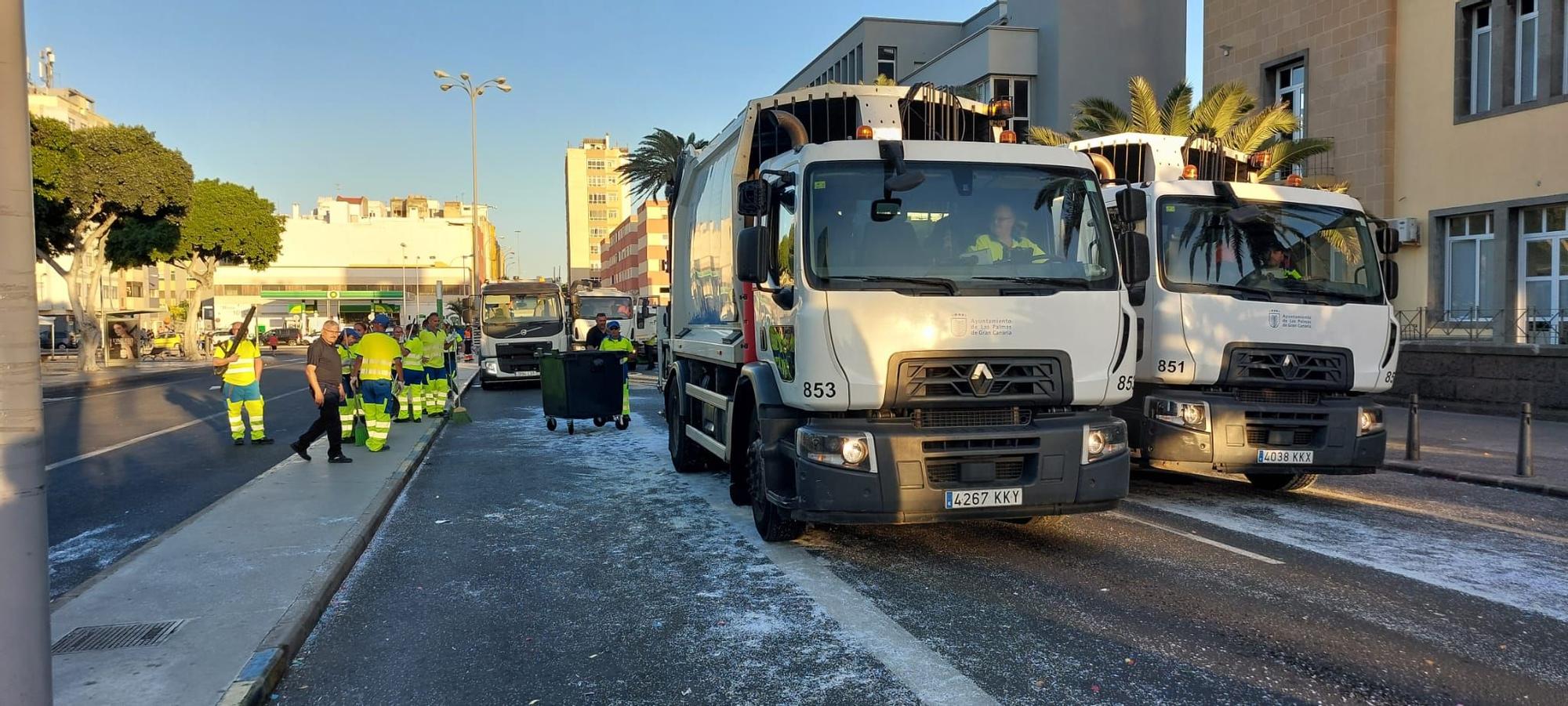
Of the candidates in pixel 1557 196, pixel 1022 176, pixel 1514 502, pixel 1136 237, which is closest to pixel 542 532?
pixel 1022 176

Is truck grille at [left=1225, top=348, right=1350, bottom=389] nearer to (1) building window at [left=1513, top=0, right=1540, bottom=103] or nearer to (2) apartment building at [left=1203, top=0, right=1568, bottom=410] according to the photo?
(2) apartment building at [left=1203, top=0, right=1568, bottom=410]

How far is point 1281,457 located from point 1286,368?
0.69 metres

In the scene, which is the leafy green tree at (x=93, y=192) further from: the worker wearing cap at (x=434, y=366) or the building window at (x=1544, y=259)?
the building window at (x=1544, y=259)

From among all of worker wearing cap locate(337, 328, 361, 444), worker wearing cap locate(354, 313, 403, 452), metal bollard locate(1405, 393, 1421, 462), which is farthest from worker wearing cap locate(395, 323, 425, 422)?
metal bollard locate(1405, 393, 1421, 462)

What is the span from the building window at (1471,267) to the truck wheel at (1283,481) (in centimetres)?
1099

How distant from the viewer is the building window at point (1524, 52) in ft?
55.0

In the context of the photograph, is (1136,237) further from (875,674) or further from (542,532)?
(542,532)

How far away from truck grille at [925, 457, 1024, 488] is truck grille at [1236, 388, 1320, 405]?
2.89 meters

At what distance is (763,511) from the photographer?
6.75 m

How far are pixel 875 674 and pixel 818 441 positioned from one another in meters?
1.78

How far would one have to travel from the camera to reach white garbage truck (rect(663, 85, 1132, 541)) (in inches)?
227

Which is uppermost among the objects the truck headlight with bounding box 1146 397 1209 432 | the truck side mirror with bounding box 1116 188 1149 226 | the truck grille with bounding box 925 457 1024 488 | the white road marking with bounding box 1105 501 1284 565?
the truck side mirror with bounding box 1116 188 1149 226

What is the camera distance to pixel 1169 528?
23.7ft

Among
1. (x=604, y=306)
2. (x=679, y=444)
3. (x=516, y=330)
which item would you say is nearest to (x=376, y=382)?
(x=679, y=444)
